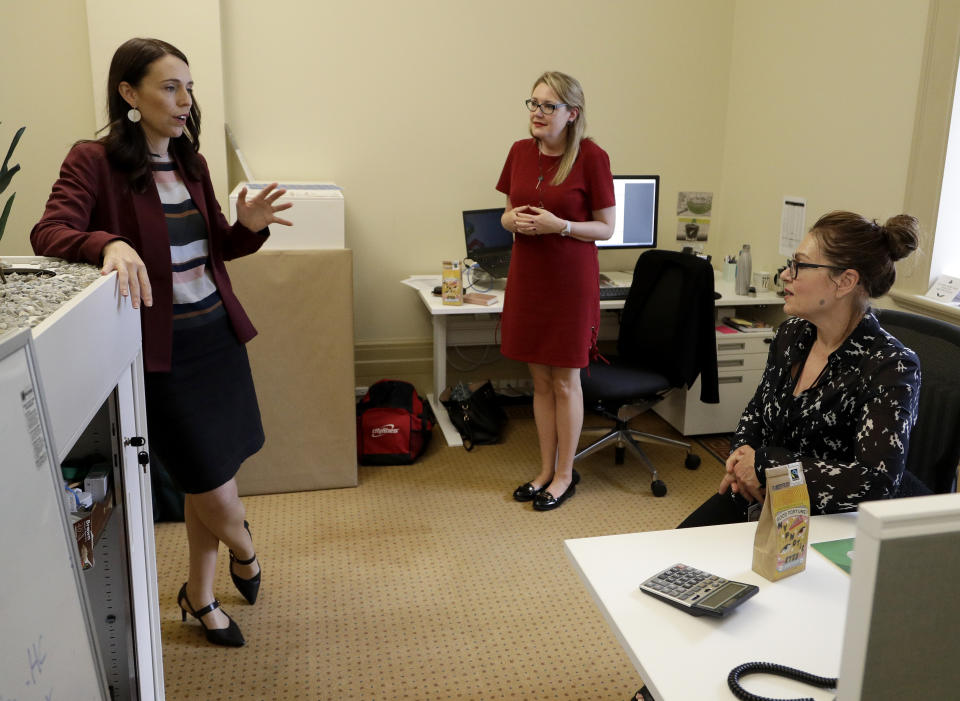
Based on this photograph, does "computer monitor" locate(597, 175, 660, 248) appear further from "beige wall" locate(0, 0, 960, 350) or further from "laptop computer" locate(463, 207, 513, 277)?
"laptop computer" locate(463, 207, 513, 277)

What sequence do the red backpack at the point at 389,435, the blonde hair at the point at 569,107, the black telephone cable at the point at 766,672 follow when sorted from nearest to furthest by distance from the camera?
the black telephone cable at the point at 766,672
the blonde hair at the point at 569,107
the red backpack at the point at 389,435

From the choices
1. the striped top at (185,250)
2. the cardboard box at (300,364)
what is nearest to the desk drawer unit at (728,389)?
the cardboard box at (300,364)

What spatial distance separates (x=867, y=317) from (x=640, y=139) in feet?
8.84

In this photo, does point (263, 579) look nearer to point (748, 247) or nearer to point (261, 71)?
point (261, 71)

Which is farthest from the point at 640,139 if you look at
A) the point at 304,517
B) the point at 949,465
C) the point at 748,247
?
the point at 949,465

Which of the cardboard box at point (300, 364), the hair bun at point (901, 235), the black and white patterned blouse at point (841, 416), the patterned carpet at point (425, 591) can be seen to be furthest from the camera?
the cardboard box at point (300, 364)

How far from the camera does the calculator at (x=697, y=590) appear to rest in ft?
4.10

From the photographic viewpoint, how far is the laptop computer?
386 cm

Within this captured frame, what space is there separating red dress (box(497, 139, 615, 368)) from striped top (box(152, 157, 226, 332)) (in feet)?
4.23

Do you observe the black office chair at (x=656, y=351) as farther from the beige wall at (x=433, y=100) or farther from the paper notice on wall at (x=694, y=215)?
the paper notice on wall at (x=694, y=215)

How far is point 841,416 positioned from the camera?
5.72ft

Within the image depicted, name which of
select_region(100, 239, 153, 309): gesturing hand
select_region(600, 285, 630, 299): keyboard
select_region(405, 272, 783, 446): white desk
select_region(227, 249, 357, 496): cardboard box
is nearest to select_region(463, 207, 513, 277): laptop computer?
select_region(405, 272, 783, 446): white desk

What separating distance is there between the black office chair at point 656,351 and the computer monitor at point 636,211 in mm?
570

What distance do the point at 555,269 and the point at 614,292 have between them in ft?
2.81
